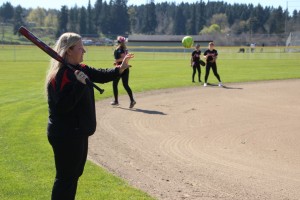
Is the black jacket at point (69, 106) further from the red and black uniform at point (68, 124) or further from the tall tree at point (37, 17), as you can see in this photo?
the tall tree at point (37, 17)

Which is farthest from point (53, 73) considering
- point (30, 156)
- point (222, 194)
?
point (30, 156)

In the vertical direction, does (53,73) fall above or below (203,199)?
above

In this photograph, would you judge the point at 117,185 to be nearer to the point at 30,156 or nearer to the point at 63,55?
the point at 30,156

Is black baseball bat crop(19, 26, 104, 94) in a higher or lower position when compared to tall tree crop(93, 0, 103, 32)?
lower

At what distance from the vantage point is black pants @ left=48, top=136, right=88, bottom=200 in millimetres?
4426

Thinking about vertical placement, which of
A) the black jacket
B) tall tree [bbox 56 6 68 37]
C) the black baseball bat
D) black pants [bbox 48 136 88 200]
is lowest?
black pants [bbox 48 136 88 200]

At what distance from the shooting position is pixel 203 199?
6074 mm

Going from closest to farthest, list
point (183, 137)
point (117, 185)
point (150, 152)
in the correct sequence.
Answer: point (117, 185), point (150, 152), point (183, 137)

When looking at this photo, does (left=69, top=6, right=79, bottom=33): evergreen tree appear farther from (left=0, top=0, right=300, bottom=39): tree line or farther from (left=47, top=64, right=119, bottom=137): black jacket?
(left=47, top=64, right=119, bottom=137): black jacket

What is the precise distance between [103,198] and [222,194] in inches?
63.8

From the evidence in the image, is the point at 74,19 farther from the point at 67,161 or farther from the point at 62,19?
the point at 67,161

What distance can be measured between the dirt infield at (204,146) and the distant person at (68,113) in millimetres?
1953

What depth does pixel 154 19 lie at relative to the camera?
152m

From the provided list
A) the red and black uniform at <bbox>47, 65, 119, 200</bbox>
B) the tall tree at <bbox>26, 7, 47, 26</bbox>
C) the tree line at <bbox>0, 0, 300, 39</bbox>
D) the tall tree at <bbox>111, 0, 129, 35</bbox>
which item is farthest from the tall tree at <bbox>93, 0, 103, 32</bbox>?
the red and black uniform at <bbox>47, 65, 119, 200</bbox>
